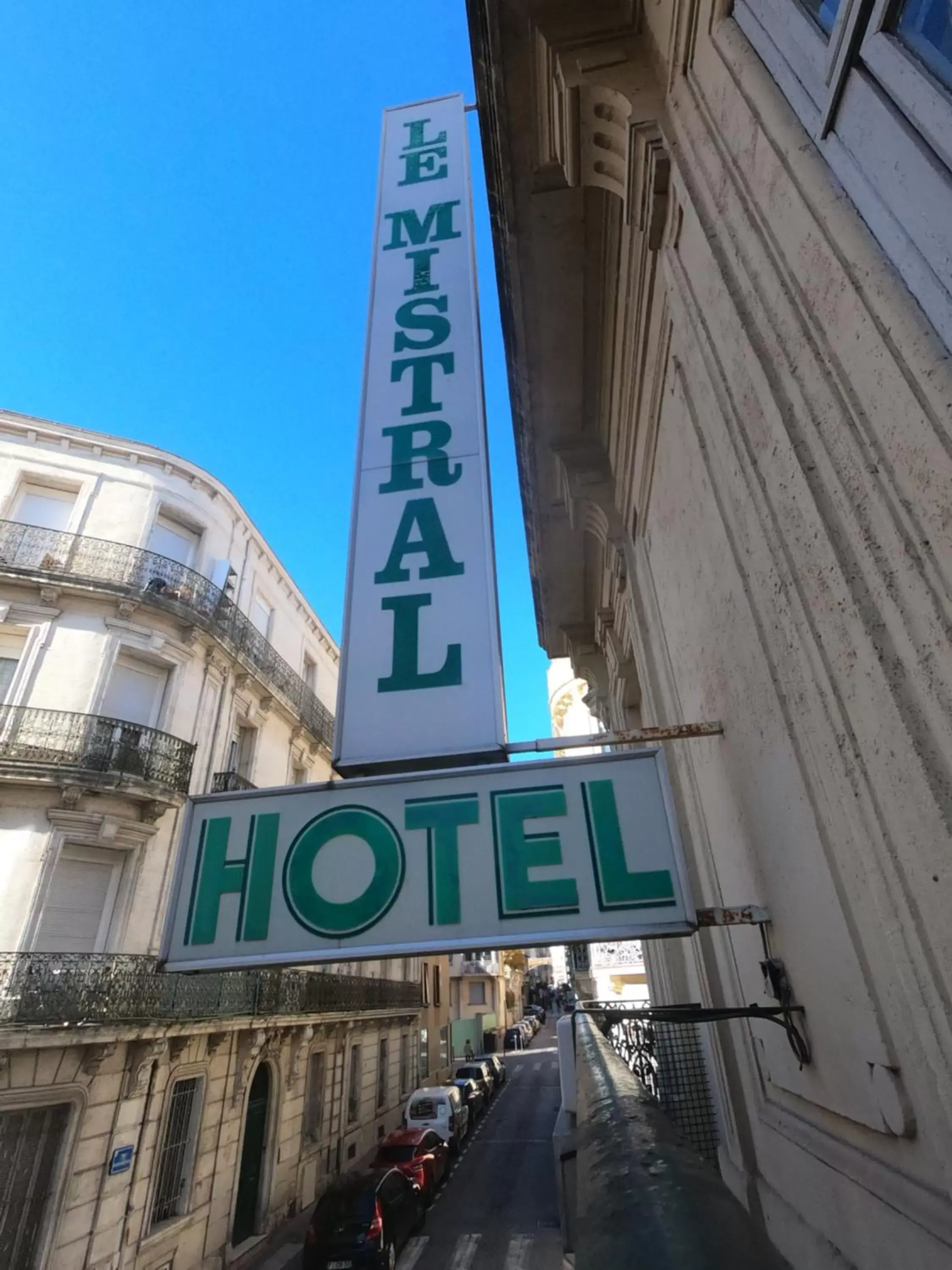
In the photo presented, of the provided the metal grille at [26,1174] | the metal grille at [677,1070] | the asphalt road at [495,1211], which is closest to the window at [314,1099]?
the asphalt road at [495,1211]

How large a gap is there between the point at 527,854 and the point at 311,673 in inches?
699

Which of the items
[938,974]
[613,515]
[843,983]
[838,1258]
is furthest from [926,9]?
[613,515]

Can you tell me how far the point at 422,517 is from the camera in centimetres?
454

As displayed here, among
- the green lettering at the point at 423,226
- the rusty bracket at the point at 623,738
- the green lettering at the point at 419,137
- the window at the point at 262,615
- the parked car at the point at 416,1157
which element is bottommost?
the parked car at the point at 416,1157

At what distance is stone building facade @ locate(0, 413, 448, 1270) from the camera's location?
938cm

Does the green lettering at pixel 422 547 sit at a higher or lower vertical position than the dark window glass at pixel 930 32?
higher

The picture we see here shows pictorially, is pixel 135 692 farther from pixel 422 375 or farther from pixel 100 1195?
pixel 422 375

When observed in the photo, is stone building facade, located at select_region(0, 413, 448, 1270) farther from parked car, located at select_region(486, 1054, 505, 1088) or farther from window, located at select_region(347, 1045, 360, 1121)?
parked car, located at select_region(486, 1054, 505, 1088)

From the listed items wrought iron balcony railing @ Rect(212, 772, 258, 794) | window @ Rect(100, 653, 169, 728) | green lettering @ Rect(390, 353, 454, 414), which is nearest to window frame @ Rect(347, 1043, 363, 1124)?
wrought iron balcony railing @ Rect(212, 772, 258, 794)

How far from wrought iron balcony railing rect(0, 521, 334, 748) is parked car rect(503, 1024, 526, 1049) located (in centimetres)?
3717

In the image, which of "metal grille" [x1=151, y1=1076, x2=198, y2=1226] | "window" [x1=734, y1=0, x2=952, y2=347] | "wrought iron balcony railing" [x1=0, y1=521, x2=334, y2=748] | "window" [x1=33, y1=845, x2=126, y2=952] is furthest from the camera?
"wrought iron balcony railing" [x1=0, y1=521, x2=334, y2=748]

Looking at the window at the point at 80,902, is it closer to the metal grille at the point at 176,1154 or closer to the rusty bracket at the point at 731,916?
the metal grille at the point at 176,1154

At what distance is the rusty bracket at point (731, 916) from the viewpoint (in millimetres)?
2924

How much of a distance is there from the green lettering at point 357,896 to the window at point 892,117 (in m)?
2.75
